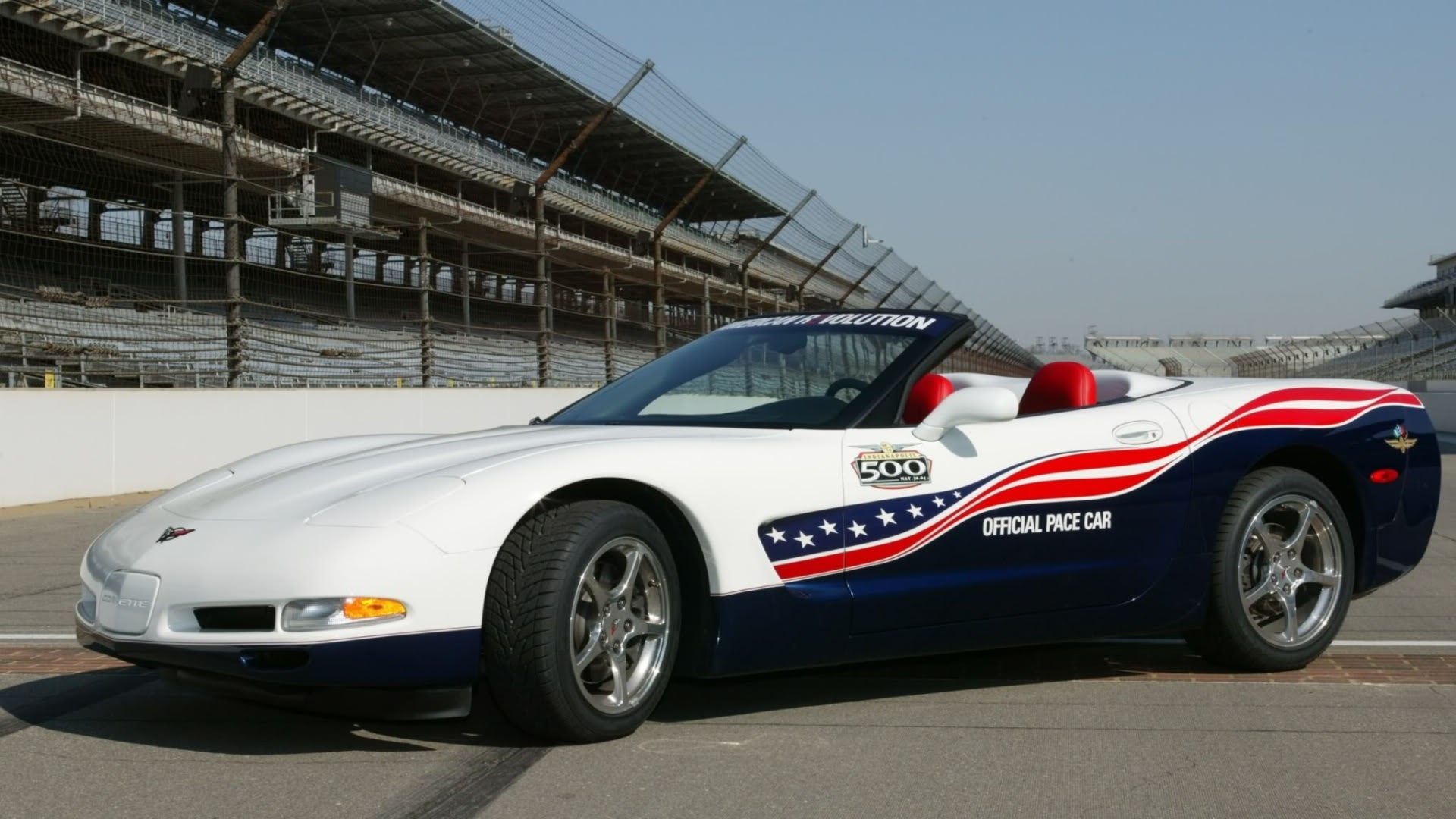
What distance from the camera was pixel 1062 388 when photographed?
4.92 m

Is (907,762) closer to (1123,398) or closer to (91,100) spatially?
(1123,398)

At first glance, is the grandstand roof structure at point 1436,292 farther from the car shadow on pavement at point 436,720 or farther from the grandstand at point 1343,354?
the car shadow on pavement at point 436,720

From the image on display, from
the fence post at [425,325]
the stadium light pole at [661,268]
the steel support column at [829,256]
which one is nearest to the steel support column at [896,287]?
the steel support column at [829,256]

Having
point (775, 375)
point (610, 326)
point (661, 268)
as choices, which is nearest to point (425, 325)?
point (610, 326)

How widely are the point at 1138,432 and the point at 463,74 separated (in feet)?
132

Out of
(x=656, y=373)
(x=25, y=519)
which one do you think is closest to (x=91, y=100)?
(x=25, y=519)

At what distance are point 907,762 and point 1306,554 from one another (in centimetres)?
218

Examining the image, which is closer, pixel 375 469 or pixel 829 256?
pixel 375 469

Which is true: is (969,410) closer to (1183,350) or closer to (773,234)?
(773,234)

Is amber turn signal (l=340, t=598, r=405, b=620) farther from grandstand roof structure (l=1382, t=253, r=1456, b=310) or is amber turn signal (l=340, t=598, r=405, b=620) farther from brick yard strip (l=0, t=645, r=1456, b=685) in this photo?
grandstand roof structure (l=1382, t=253, r=1456, b=310)

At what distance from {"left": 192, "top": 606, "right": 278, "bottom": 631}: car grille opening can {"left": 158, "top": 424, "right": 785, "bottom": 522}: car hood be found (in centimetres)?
28

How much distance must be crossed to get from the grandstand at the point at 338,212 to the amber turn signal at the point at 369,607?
3050 millimetres

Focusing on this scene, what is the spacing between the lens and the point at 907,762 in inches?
143

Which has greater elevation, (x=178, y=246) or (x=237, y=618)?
(x=178, y=246)
